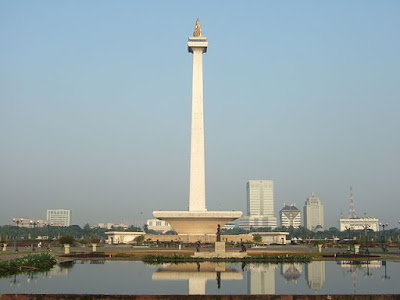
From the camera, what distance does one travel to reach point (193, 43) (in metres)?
63.4

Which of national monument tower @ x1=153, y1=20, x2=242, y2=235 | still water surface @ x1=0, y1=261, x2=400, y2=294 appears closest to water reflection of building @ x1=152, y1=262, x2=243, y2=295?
still water surface @ x1=0, y1=261, x2=400, y2=294

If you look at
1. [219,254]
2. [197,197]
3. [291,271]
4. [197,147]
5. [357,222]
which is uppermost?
[197,147]

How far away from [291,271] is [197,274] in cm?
439

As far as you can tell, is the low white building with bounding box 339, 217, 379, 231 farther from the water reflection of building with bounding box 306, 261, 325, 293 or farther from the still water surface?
the water reflection of building with bounding box 306, 261, 325, 293

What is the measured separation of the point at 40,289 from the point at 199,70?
160ft

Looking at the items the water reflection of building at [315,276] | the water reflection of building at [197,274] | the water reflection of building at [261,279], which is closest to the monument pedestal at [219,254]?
the water reflection of building at [261,279]

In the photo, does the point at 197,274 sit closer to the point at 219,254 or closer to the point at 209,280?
the point at 209,280

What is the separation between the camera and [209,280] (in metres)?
18.5

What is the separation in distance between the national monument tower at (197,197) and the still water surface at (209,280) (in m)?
35.2

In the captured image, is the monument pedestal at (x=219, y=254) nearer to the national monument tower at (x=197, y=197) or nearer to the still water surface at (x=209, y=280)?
the still water surface at (x=209, y=280)

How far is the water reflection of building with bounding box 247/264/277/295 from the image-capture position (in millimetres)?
16328

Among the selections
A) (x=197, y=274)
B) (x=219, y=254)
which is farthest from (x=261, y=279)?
(x=219, y=254)

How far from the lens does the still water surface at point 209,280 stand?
16172 mm

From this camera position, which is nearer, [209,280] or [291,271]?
[209,280]
